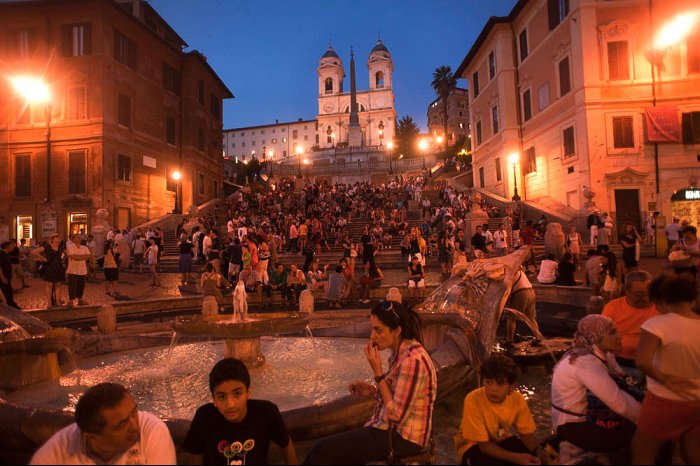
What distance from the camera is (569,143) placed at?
23.4m

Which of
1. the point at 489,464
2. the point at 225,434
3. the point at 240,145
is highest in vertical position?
the point at 240,145

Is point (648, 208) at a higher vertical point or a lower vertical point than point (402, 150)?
lower

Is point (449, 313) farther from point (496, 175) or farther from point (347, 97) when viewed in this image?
point (347, 97)

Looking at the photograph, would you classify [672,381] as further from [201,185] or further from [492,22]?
[201,185]

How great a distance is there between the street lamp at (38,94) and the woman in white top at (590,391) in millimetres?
30424

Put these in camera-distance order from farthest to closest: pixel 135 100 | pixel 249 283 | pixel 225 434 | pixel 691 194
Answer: pixel 135 100, pixel 691 194, pixel 249 283, pixel 225 434

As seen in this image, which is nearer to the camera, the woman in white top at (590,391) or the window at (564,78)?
the woman in white top at (590,391)

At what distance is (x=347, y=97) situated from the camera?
9594 centimetres

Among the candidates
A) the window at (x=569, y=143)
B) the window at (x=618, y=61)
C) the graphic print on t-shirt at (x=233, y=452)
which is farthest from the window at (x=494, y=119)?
the graphic print on t-shirt at (x=233, y=452)

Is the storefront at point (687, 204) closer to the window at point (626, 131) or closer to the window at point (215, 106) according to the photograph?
A: the window at point (626, 131)

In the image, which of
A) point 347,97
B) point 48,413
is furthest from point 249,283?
point 347,97

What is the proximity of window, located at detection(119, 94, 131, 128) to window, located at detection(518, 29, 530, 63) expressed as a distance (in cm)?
2594

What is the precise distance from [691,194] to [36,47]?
123ft

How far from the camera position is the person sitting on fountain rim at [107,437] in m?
2.00
